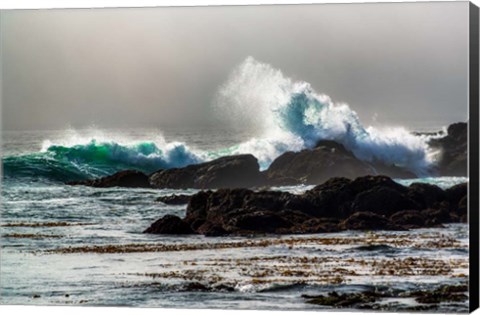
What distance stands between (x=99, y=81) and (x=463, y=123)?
4.71 meters

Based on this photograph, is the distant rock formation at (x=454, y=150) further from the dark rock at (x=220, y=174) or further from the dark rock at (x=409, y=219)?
the dark rock at (x=220, y=174)

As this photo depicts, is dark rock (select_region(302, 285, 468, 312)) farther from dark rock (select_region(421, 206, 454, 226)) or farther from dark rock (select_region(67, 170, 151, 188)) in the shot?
dark rock (select_region(67, 170, 151, 188))

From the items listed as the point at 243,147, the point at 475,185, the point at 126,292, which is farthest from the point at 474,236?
the point at 126,292

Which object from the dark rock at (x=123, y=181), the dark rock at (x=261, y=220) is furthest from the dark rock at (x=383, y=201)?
the dark rock at (x=123, y=181)

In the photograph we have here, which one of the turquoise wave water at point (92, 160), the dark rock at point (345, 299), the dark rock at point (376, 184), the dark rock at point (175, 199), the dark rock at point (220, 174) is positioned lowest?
the dark rock at point (345, 299)

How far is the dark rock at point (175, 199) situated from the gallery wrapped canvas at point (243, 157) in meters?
0.03

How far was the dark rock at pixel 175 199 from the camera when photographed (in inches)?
779

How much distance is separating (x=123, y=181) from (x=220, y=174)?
4.39 ft

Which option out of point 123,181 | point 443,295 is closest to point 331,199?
point 443,295

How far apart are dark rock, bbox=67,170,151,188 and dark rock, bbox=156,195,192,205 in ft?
0.87

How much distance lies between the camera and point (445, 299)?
1864cm

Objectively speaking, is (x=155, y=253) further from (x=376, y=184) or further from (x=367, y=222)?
(x=376, y=184)

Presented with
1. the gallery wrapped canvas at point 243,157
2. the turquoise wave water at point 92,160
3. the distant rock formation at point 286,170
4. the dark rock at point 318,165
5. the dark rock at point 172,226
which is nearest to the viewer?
the gallery wrapped canvas at point 243,157

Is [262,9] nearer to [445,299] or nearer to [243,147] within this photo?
[243,147]
